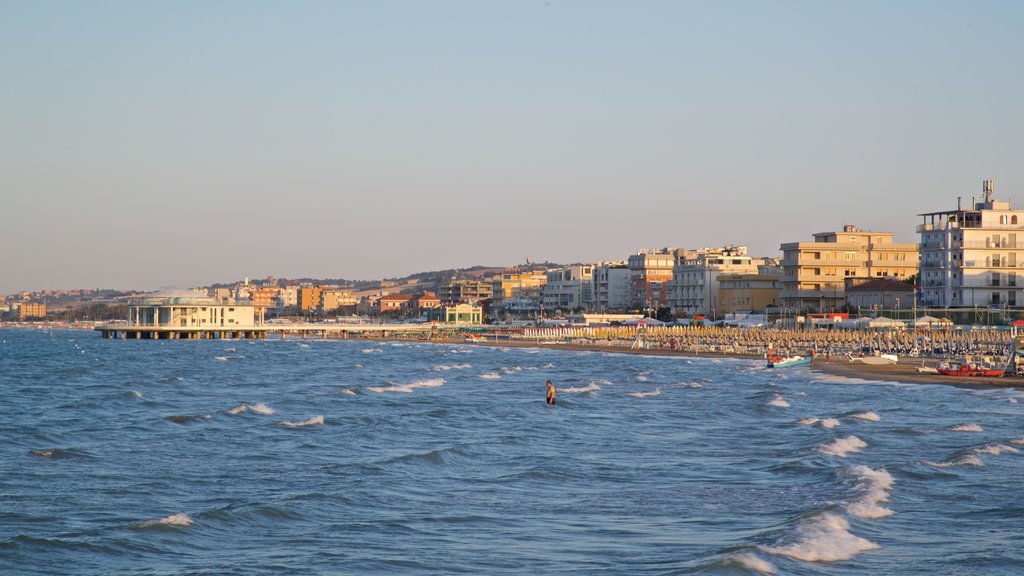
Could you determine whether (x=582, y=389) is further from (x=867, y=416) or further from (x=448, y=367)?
(x=448, y=367)

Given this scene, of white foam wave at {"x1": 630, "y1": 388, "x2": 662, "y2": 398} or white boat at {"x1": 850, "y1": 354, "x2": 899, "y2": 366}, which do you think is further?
white boat at {"x1": 850, "y1": 354, "x2": 899, "y2": 366}

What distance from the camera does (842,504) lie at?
67.1 feet

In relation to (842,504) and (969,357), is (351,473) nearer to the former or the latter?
(842,504)

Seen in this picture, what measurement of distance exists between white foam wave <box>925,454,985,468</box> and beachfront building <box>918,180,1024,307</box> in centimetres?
6737

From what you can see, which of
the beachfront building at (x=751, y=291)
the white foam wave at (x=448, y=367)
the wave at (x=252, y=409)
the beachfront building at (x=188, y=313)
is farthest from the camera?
the beachfront building at (x=188, y=313)

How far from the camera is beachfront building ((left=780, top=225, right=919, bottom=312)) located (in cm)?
10931

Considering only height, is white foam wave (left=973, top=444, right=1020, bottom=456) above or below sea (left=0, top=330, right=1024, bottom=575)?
above

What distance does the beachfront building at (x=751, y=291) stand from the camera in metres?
125

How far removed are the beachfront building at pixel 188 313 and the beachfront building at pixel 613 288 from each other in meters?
57.0

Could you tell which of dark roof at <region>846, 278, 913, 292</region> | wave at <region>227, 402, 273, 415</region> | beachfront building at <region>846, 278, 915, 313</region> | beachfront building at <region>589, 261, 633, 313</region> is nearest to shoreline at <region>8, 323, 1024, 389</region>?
beachfront building at <region>846, 278, 915, 313</region>

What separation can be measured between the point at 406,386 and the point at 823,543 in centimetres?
3724

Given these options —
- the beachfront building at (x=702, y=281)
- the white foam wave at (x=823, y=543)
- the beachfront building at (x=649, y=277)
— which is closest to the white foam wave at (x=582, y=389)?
the white foam wave at (x=823, y=543)

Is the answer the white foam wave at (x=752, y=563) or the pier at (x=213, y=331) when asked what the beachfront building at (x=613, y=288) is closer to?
the pier at (x=213, y=331)

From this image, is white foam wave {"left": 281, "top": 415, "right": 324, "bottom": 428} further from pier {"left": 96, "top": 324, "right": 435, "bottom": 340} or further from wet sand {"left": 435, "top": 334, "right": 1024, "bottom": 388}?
pier {"left": 96, "top": 324, "right": 435, "bottom": 340}
